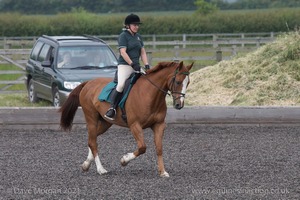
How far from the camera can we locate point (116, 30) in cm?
6056

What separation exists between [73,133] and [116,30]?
1796 inches

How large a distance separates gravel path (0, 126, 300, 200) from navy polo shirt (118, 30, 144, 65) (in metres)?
1.50

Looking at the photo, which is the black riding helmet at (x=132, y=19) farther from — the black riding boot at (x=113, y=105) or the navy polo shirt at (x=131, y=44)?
the black riding boot at (x=113, y=105)

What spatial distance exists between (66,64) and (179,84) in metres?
8.80

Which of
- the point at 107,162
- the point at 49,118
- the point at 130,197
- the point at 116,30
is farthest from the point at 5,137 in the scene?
the point at 116,30

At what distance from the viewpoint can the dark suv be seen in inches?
719

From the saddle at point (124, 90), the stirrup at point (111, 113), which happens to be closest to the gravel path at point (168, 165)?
the stirrup at point (111, 113)

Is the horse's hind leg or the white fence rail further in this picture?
the white fence rail

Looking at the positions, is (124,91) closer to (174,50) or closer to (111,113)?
(111,113)

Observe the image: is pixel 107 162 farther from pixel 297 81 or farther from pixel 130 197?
pixel 297 81

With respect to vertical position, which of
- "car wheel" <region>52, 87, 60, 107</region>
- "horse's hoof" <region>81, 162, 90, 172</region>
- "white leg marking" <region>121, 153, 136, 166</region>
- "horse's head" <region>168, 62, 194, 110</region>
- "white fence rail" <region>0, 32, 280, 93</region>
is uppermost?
"horse's head" <region>168, 62, 194, 110</region>

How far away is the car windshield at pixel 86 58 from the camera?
1902cm

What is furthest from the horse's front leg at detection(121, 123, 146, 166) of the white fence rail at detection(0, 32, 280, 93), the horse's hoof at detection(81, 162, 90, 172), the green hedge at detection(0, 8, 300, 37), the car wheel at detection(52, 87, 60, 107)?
the green hedge at detection(0, 8, 300, 37)

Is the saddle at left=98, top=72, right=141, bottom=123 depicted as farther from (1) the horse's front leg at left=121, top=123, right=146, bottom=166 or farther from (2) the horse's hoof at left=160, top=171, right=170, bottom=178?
(2) the horse's hoof at left=160, top=171, right=170, bottom=178
